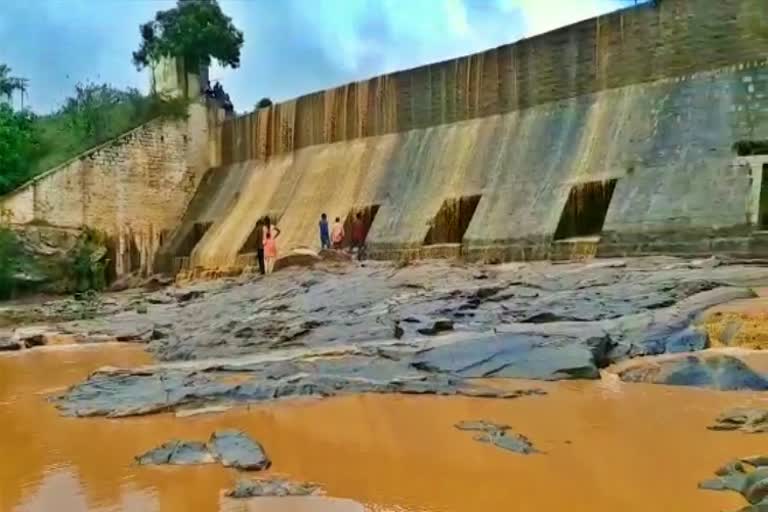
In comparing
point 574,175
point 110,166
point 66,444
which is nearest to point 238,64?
point 110,166

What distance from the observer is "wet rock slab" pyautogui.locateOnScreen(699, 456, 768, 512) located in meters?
2.62

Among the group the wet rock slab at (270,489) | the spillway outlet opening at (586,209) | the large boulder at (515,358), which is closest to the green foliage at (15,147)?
the spillway outlet opening at (586,209)

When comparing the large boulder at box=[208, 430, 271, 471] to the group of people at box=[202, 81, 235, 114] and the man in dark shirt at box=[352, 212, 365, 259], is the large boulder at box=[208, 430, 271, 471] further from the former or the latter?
the group of people at box=[202, 81, 235, 114]

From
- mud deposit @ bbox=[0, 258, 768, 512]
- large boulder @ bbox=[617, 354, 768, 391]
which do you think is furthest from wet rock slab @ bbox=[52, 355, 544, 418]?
large boulder @ bbox=[617, 354, 768, 391]

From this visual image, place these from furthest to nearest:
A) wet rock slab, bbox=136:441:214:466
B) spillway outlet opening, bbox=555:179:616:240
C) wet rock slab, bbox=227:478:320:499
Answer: spillway outlet opening, bbox=555:179:616:240 → wet rock slab, bbox=136:441:214:466 → wet rock slab, bbox=227:478:320:499

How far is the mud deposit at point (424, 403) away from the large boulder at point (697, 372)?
0.02 m

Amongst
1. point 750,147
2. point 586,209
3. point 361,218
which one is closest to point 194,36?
point 361,218

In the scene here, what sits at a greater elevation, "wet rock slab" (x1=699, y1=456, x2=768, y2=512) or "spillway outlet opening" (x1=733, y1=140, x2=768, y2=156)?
"spillway outlet opening" (x1=733, y1=140, x2=768, y2=156)

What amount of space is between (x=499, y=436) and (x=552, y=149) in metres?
12.4

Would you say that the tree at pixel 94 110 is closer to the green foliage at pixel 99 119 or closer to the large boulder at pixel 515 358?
the green foliage at pixel 99 119

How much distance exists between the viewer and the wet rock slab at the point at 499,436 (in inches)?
149

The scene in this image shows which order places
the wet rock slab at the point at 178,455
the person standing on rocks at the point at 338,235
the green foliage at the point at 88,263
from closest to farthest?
the wet rock slab at the point at 178,455 → the person standing on rocks at the point at 338,235 → the green foliage at the point at 88,263

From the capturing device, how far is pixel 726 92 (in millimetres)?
13562

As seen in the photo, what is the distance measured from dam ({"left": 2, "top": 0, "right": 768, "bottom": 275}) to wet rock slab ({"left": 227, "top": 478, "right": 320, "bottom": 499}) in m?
9.44
